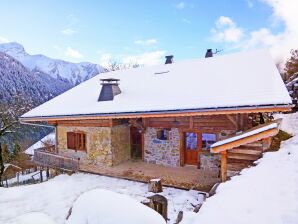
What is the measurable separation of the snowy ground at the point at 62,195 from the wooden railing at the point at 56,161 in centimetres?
55

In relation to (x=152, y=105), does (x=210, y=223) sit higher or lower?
lower

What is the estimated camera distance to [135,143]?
14742 mm

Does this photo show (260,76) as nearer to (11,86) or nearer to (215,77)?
(215,77)

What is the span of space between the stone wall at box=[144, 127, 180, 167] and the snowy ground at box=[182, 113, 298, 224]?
543 cm

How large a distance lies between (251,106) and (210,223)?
553 centimetres

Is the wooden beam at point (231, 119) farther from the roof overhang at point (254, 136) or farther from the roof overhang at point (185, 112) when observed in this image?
the roof overhang at point (254, 136)

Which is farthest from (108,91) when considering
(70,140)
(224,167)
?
(224,167)

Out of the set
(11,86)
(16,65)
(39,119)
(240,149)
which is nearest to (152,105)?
(240,149)

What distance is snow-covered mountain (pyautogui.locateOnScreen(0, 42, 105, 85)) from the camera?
63.7 m

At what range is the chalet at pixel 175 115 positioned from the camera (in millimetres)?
9492

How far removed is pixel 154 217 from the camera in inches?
138

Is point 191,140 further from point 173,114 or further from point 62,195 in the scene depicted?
point 62,195

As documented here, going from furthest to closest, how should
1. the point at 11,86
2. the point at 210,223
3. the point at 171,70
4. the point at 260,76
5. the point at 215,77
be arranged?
the point at 11,86 < the point at 171,70 < the point at 215,77 < the point at 260,76 < the point at 210,223

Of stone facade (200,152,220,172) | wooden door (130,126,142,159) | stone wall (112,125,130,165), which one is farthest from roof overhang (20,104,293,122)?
wooden door (130,126,142,159)
